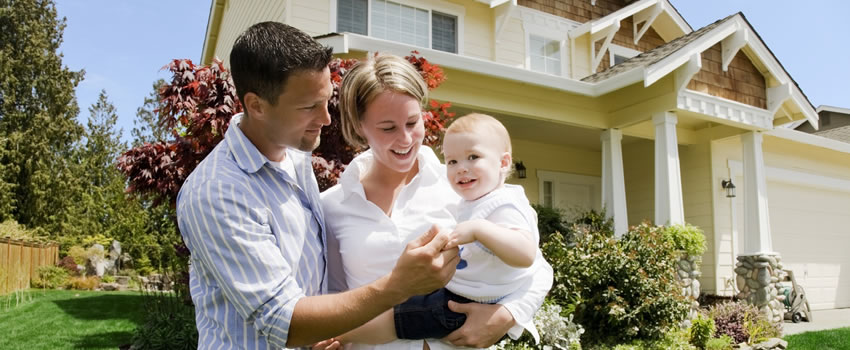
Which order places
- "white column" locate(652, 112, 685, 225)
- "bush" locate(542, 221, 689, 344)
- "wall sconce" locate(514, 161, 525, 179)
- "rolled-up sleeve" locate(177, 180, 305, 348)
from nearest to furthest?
1. "rolled-up sleeve" locate(177, 180, 305, 348)
2. "bush" locate(542, 221, 689, 344)
3. "white column" locate(652, 112, 685, 225)
4. "wall sconce" locate(514, 161, 525, 179)

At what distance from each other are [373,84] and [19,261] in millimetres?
17460

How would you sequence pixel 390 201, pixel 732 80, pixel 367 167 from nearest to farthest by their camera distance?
pixel 390 201
pixel 367 167
pixel 732 80

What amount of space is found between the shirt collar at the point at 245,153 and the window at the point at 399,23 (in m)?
8.87

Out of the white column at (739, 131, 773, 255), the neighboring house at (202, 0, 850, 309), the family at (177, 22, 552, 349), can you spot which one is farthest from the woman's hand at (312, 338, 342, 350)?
the white column at (739, 131, 773, 255)

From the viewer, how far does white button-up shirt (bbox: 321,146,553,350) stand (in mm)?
1916

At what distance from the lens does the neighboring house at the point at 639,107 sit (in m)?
9.64

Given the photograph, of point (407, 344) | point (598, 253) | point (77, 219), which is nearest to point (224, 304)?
point (407, 344)

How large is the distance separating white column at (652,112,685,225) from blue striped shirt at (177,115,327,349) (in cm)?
883

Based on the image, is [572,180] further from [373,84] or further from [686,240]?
[373,84]

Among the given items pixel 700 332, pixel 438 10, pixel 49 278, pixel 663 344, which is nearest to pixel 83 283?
pixel 49 278

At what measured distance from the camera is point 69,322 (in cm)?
970

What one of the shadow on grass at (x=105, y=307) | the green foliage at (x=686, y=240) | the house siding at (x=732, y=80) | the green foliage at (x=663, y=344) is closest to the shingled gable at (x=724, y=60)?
the house siding at (x=732, y=80)

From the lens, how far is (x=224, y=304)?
5.31ft

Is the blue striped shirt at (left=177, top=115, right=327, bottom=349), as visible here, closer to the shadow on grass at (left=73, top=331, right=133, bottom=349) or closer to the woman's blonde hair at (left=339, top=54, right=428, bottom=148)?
the woman's blonde hair at (left=339, top=54, right=428, bottom=148)
